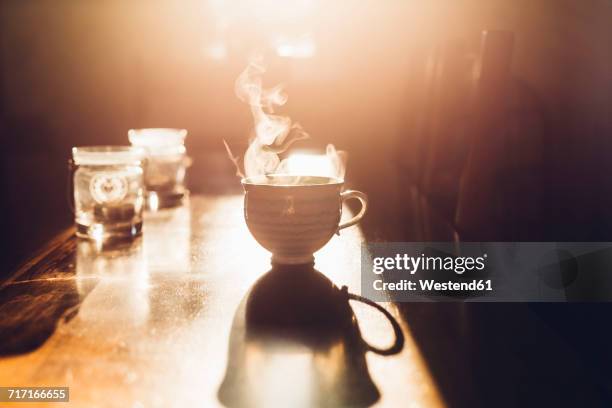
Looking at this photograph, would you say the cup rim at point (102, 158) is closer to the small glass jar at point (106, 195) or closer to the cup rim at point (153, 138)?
the small glass jar at point (106, 195)

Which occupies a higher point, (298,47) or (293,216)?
(298,47)

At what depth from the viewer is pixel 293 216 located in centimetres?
71

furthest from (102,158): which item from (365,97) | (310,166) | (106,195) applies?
(365,97)

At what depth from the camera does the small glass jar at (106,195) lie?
0.97 metres

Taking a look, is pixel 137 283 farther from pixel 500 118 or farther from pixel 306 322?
pixel 500 118

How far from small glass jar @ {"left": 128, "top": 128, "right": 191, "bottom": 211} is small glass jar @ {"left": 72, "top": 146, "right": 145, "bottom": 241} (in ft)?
1.30

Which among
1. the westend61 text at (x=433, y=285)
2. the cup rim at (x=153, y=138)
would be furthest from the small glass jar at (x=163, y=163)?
the westend61 text at (x=433, y=285)

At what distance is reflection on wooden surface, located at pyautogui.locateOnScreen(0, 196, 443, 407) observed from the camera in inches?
16.9

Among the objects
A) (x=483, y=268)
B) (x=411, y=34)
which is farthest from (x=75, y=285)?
(x=411, y=34)

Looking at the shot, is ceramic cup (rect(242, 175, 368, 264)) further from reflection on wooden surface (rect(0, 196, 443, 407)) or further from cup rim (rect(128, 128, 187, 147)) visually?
cup rim (rect(128, 128, 187, 147))

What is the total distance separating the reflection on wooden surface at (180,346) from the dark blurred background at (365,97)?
372 mm

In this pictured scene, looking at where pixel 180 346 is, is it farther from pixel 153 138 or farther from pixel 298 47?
pixel 298 47

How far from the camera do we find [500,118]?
1.05 meters

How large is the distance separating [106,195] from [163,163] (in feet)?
1.59
